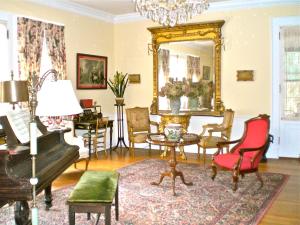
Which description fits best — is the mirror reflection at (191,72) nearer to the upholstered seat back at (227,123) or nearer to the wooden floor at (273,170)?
the upholstered seat back at (227,123)

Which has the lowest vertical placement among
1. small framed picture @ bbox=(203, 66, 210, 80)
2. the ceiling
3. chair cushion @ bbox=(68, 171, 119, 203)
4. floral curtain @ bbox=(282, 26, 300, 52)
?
chair cushion @ bbox=(68, 171, 119, 203)

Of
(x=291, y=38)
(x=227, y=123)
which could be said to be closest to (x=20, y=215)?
(x=227, y=123)

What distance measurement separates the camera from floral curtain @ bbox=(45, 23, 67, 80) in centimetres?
670

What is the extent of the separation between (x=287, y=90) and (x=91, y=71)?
405 cm

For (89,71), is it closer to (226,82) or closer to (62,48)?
(62,48)

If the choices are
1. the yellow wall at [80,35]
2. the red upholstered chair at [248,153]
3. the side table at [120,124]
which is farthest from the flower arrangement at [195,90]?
the red upholstered chair at [248,153]

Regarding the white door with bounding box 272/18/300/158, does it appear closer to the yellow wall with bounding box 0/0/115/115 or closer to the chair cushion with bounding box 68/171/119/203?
the yellow wall with bounding box 0/0/115/115

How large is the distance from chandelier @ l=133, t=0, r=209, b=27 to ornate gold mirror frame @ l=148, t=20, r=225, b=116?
7.70 ft

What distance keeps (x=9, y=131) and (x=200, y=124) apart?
5.00 m

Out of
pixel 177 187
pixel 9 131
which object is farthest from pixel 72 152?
pixel 177 187

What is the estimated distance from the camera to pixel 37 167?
126 inches

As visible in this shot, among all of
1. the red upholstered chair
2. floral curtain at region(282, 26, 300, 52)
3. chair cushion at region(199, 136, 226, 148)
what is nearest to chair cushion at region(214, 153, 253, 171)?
the red upholstered chair

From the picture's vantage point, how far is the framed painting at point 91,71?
7.60m

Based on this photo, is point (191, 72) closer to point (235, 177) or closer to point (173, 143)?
point (173, 143)
